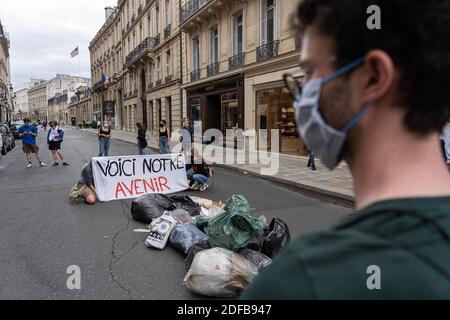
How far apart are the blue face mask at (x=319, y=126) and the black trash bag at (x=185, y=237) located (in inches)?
138

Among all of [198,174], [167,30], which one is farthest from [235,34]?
[198,174]

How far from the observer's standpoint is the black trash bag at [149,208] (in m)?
5.88

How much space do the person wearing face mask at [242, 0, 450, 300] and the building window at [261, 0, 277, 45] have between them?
1600 centimetres

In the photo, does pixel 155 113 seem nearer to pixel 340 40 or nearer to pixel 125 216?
pixel 125 216

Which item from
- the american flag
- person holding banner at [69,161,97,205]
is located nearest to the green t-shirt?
person holding banner at [69,161,97,205]

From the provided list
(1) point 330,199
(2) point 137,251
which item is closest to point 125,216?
(2) point 137,251

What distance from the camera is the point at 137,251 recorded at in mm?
4590

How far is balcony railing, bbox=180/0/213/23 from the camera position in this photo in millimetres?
21822

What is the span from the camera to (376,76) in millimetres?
904

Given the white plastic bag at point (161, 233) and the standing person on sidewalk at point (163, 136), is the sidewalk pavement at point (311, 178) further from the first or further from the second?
the white plastic bag at point (161, 233)

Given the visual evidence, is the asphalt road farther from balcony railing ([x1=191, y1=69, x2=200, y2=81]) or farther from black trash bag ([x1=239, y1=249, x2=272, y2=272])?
balcony railing ([x1=191, y1=69, x2=200, y2=81])

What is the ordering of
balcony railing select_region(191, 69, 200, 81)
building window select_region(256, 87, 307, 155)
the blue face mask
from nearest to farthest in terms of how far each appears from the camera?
1. the blue face mask
2. building window select_region(256, 87, 307, 155)
3. balcony railing select_region(191, 69, 200, 81)

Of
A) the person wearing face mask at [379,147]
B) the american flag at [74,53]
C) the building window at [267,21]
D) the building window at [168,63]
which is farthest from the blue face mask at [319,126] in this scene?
the american flag at [74,53]

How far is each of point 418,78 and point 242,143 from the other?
1709 cm
